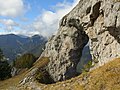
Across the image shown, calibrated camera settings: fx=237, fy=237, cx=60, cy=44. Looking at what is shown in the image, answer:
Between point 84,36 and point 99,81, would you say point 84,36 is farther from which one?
point 99,81

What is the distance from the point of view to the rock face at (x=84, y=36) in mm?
44719

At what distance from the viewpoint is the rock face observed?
147 feet

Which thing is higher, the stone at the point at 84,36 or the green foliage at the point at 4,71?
the stone at the point at 84,36

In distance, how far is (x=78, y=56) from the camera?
69562 millimetres

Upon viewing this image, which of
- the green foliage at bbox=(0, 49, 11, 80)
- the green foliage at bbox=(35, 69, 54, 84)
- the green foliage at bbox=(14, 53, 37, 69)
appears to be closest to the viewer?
the green foliage at bbox=(35, 69, 54, 84)

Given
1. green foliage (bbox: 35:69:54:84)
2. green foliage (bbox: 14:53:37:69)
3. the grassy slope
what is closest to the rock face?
green foliage (bbox: 35:69:54:84)

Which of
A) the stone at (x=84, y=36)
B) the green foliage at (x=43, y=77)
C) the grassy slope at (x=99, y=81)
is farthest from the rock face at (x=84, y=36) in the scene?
the grassy slope at (x=99, y=81)

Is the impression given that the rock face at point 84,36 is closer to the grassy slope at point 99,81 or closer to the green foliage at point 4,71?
the grassy slope at point 99,81

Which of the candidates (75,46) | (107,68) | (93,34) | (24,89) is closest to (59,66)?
(75,46)

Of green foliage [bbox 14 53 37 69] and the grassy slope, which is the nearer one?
the grassy slope

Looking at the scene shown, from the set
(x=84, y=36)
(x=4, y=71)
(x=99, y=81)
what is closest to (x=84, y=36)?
(x=84, y=36)

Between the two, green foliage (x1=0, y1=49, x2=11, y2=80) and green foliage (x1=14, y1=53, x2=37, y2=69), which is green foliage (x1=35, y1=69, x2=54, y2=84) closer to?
green foliage (x1=14, y1=53, x2=37, y2=69)

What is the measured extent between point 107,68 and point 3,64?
2620 inches

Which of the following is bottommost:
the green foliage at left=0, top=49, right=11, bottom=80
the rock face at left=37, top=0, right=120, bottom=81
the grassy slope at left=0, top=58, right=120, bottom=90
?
the green foliage at left=0, top=49, right=11, bottom=80
